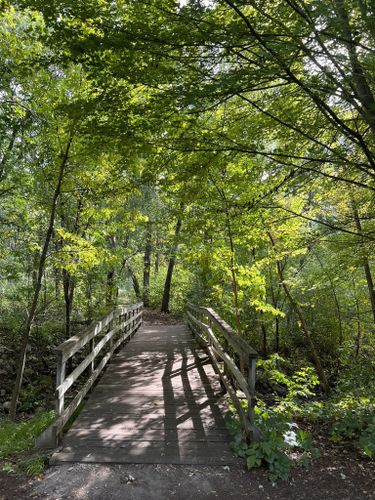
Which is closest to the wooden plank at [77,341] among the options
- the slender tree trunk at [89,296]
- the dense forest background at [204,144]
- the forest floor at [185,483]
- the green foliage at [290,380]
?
the forest floor at [185,483]

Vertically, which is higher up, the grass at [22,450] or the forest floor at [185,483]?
the grass at [22,450]

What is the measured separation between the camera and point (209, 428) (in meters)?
4.27

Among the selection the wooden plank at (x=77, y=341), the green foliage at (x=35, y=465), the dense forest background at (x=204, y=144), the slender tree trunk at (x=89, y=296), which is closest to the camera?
the dense forest background at (x=204, y=144)

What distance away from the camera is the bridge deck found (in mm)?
3664

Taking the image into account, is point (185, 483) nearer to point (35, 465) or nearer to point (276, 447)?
point (276, 447)

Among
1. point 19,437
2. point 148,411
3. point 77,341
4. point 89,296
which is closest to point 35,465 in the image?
point 19,437

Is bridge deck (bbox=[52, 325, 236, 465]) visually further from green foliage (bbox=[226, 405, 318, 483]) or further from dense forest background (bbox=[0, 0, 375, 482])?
dense forest background (bbox=[0, 0, 375, 482])

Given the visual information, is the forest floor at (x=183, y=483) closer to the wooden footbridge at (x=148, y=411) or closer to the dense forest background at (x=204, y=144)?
the wooden footbridge at (x=148, y=411)

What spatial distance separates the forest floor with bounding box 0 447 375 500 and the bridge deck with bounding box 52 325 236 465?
0.46 ft

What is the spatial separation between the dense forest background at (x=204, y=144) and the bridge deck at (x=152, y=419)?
1496 mm

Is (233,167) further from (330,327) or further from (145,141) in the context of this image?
(330,327)

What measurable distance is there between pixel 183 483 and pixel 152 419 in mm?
1316

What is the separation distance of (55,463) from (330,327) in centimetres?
1186

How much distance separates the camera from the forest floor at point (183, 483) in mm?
3090
